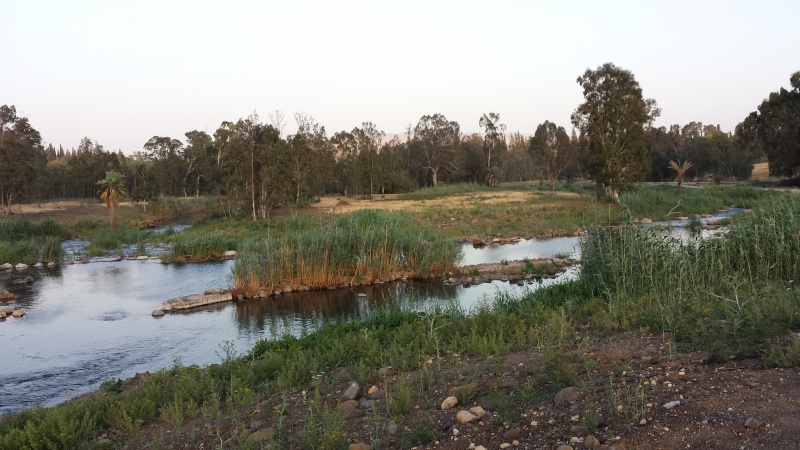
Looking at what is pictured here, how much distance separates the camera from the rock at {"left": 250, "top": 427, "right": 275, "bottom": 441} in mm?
5406

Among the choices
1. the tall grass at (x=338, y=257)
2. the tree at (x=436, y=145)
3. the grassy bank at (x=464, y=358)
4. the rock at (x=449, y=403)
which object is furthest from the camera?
the tree at (x=436, y=145)

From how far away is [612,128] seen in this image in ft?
151

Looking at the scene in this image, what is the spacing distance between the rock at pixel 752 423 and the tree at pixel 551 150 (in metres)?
62.1

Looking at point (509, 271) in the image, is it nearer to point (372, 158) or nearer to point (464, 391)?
point (464, 391)

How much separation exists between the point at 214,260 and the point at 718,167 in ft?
228

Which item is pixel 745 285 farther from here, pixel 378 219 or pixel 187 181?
pixel 187 181

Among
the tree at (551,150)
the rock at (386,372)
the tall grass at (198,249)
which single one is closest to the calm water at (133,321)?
the tall grass at (198,249)

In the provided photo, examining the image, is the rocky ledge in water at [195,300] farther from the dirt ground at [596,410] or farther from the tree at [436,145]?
the tree at [436,145]

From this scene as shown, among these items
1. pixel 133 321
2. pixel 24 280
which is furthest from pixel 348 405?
pixel 24 280

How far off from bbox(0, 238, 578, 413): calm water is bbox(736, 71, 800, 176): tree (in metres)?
36.3

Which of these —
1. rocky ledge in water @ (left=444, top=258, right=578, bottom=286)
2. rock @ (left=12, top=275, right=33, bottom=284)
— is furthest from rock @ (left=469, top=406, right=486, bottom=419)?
rock @ (left=12, top=275, right=33, bottom=284)

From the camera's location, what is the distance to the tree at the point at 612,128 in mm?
43125

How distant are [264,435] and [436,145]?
247 ft

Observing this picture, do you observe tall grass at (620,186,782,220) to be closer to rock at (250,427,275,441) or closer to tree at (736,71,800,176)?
tree at (736,71,800,176)
